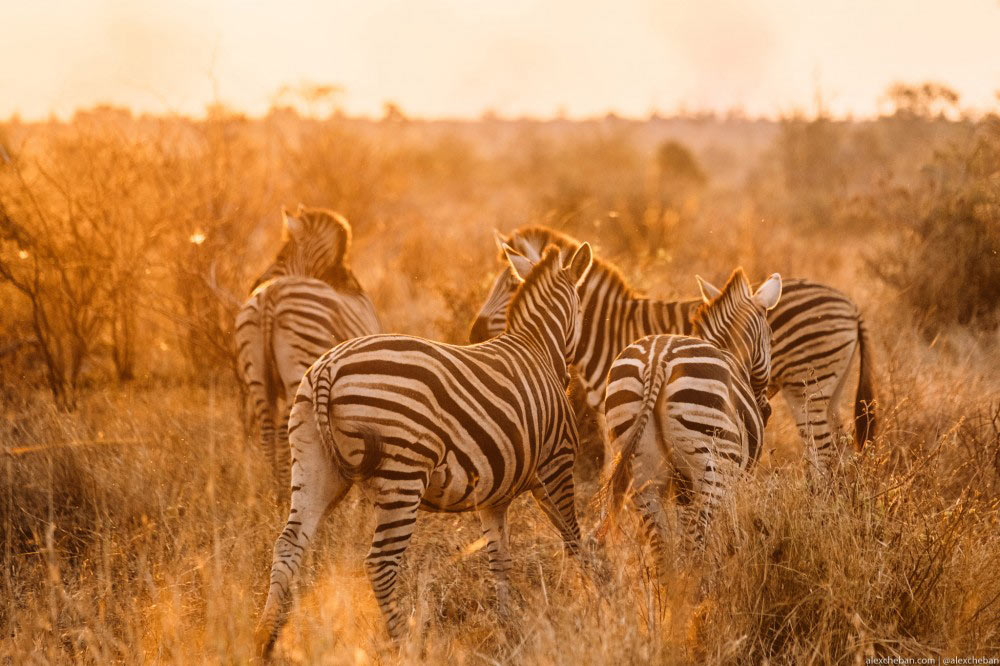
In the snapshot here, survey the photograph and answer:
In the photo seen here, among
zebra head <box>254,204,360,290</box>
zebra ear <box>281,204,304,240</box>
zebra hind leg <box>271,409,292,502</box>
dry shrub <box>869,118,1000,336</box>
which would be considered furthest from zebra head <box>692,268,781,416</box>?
dry shrub <box>869,118,1000,336</box>

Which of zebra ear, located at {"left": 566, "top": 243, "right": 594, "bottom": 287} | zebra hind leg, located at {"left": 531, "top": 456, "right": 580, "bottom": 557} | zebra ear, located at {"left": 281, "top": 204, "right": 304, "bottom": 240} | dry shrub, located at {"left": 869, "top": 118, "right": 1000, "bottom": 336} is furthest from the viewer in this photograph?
dry shrub, located at {"left": 869, "top": 118, "right": 1000, "bottom": 336}

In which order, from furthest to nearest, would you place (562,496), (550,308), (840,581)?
(550,308) → (562,496) → (840,581)

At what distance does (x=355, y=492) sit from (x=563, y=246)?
2309 millimetres

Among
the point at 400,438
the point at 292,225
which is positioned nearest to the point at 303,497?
the point at 400,438

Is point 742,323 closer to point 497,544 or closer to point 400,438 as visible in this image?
point 497,544

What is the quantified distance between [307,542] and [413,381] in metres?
0.93

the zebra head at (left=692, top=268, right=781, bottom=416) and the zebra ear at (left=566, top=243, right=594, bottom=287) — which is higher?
the zebra ear at (left=566, top=243, right=594, bottom=287)

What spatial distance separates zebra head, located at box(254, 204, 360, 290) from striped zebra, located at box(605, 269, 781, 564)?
384 centimetres

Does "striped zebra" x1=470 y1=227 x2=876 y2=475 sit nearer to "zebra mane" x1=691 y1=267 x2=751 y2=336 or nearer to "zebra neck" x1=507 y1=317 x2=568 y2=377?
"zebra mane" x1=691 y1=267 x2=751 y2=336

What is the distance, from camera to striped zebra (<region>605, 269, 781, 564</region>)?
13.3 feet

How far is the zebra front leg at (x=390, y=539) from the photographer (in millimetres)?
3803

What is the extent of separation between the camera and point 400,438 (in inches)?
147

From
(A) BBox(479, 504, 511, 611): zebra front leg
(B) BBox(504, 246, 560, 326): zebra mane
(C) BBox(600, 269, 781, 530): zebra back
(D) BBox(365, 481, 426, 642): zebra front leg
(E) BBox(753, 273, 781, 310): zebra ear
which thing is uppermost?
(B) BBox(504, 246, 560, 326): zebra mane

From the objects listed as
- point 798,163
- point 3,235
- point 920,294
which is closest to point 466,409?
point 3,235
